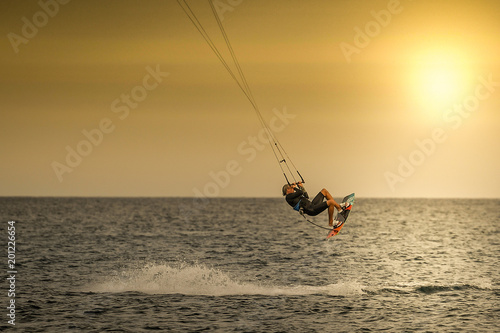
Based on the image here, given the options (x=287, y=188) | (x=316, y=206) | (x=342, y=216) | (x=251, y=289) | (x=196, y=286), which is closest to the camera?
(x=316, y=206)

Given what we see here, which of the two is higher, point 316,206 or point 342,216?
point 316,206

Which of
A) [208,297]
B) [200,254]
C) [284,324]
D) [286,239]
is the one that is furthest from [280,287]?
[286,239]

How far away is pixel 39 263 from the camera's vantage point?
148ft

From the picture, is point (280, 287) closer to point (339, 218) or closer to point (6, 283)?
point (339, 218)

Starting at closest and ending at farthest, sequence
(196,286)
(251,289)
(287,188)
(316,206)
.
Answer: (316,206) → (287,188) → (251,289) → (196,286)

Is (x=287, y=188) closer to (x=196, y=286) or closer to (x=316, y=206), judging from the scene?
(x=316, y=206)

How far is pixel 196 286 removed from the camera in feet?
115

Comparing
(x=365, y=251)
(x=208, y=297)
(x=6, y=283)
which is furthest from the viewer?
(x=365, y=251)

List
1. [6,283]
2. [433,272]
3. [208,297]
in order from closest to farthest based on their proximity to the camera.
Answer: [208,297]
[6,283]
[433,272]

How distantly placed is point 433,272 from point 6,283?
93.3 feet

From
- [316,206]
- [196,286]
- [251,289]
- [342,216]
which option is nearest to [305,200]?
[316,206]

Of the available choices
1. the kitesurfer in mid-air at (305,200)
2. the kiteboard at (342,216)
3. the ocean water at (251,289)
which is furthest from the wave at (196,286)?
the kitesurfer in mid-air at (305,200)

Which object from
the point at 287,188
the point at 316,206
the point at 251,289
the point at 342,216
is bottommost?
the point at 251,289

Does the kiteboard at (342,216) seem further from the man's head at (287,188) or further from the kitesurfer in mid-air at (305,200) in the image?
the man's head at (287,188)
